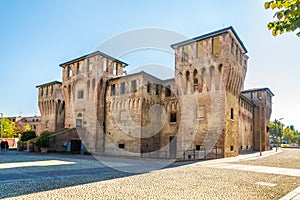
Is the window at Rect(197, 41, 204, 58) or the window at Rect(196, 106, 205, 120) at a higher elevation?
the window at Rect(197, 41, 204, 58)

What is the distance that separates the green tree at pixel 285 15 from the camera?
4.02 m

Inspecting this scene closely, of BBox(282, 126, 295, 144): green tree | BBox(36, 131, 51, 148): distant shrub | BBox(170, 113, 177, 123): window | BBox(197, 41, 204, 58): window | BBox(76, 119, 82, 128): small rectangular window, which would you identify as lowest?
BBox(282, 126, 295, 144): green tree

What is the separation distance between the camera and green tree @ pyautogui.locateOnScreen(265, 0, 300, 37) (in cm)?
402

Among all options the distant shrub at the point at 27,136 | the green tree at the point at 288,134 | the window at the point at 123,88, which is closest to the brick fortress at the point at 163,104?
the window at the point at 123,88

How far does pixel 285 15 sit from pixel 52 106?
3695 centimetres

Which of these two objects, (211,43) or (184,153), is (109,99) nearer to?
(184,153)

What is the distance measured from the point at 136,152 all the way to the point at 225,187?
19.1 m

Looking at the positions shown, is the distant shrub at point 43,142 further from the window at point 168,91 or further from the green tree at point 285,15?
the green tree at point 285,15

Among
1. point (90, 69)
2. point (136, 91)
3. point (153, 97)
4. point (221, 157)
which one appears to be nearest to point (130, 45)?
point (136, 91)

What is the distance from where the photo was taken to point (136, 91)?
27.3 meters

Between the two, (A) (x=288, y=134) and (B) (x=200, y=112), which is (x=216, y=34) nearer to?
(B) (x=200, y=112)

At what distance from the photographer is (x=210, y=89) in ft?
75.4

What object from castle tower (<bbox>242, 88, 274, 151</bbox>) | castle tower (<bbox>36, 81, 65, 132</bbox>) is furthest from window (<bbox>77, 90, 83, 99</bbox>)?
castle tower (<bbox>242, 88, 274, 151</bbox>)

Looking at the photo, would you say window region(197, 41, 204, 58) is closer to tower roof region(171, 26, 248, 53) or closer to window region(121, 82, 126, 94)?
tower roof region(171, 26, 248, 53)
